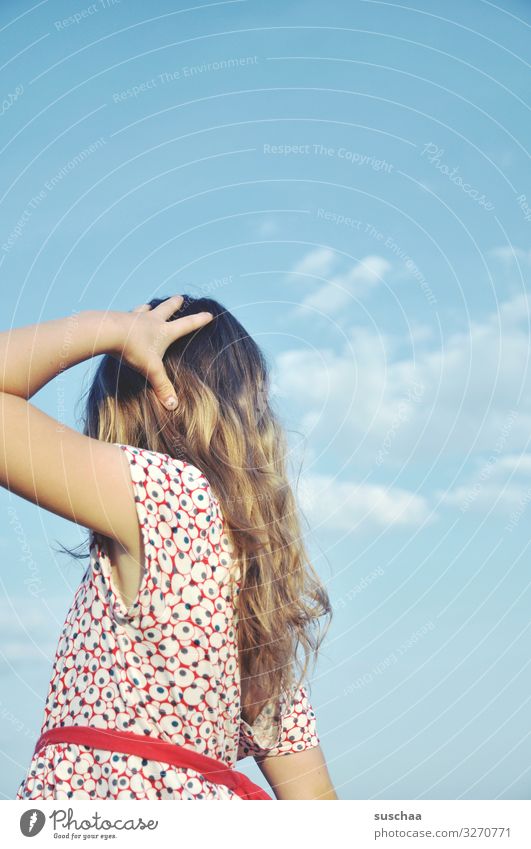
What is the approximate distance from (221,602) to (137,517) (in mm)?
272

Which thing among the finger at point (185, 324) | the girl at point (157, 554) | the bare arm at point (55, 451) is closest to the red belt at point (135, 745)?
the girl at point (157, 554)

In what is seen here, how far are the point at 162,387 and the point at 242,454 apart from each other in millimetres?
255

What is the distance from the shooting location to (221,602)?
1.89 m

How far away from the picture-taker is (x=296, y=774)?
2330 mm

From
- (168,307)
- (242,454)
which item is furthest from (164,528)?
(168,307)

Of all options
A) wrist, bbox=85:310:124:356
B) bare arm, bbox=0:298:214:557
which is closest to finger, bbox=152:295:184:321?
wrist, bbox=85:310:124:356

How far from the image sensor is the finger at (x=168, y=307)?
2.21 meters

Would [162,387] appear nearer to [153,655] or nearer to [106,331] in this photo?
[106,331]

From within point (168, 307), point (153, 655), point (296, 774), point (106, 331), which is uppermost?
point (168, 307)

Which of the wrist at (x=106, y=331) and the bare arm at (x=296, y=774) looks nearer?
the wrist at (x=106, y=331)

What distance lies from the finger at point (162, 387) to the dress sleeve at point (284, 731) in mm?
811

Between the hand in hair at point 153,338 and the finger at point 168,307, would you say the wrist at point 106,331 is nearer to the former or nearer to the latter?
the hand in hair at point 153,338
